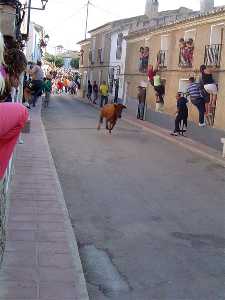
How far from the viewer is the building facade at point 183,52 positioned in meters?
21.0

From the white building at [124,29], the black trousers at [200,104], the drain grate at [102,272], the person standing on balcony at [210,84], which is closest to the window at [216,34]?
the person standing on balcony at [210,84]

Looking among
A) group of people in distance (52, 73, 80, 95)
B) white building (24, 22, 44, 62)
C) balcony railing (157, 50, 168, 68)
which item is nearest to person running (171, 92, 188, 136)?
balcony railing (157, 50, 168, 68)

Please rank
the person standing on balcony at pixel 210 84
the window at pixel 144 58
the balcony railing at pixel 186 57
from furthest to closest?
the window at pixel 144 58 → the balcony railing at pixel 186 57 → the person standing on balcony at pixel 210 84

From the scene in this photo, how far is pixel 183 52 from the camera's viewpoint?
81.1ft

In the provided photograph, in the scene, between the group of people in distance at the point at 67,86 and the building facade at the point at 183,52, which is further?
the group of people in distance at the point at 67,86

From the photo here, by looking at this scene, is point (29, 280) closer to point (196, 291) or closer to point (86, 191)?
point (196, 291)

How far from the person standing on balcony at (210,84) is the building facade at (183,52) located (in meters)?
0.23

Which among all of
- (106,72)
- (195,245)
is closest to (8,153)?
(195,245)

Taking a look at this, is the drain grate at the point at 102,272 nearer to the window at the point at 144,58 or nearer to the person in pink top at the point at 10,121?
the person in pink top at the point at 10,121

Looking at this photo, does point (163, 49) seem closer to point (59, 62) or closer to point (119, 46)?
point (119, 46)

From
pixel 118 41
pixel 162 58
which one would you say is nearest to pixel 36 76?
pixel 162 58

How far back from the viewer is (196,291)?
15.6 feet

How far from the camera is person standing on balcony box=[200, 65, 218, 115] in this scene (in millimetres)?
20672

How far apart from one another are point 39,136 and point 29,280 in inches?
408
